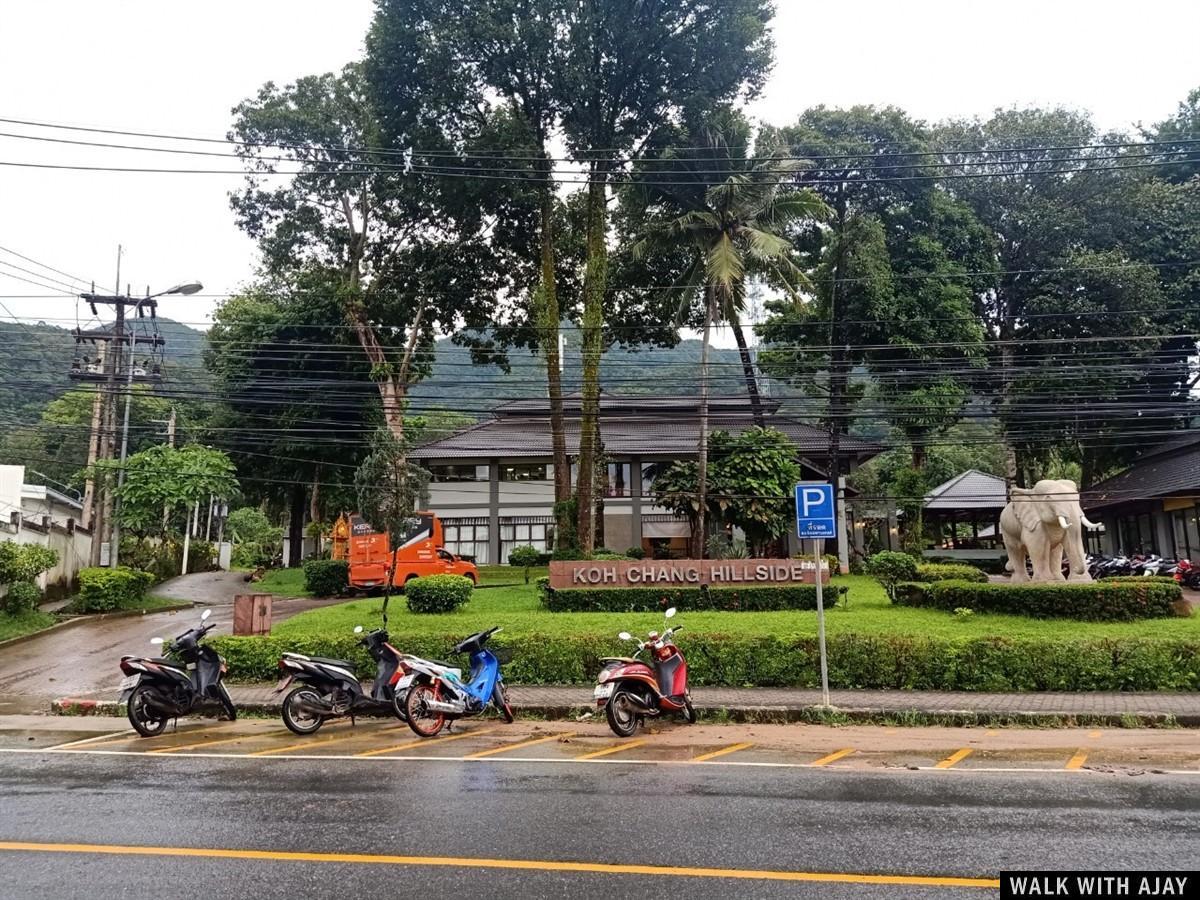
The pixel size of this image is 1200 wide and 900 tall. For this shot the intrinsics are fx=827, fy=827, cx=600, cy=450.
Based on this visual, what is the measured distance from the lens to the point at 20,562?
68.4 feet

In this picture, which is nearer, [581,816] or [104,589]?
[581,816]

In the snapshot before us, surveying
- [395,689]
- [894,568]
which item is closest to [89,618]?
[395,689]

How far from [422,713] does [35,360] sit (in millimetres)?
28258

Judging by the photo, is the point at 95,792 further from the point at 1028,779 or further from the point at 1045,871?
the point at 1028,779

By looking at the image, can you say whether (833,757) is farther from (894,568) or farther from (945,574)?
(945,574)

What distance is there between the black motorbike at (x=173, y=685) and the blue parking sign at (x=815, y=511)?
26.6ft

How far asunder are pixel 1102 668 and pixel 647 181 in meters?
21.0

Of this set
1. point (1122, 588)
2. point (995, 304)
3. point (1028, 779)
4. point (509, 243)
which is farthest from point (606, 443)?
point (1028, 779)

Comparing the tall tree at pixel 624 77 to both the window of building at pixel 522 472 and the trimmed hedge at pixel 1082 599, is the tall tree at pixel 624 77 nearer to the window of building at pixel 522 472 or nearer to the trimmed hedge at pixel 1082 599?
the trimmed hedge at pixel 1082 599

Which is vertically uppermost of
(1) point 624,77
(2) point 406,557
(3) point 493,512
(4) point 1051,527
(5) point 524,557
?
(1) point 624,77

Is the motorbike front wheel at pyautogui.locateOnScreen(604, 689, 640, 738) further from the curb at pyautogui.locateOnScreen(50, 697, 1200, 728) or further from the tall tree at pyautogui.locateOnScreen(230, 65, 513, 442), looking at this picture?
the tall tree at pyautogui.locateOnScreen(230, 65, 513, 442)

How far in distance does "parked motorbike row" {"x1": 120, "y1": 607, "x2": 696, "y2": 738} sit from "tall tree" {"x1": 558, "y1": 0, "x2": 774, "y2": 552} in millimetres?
15427

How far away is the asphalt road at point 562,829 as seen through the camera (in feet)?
15.4

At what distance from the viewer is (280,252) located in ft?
121
